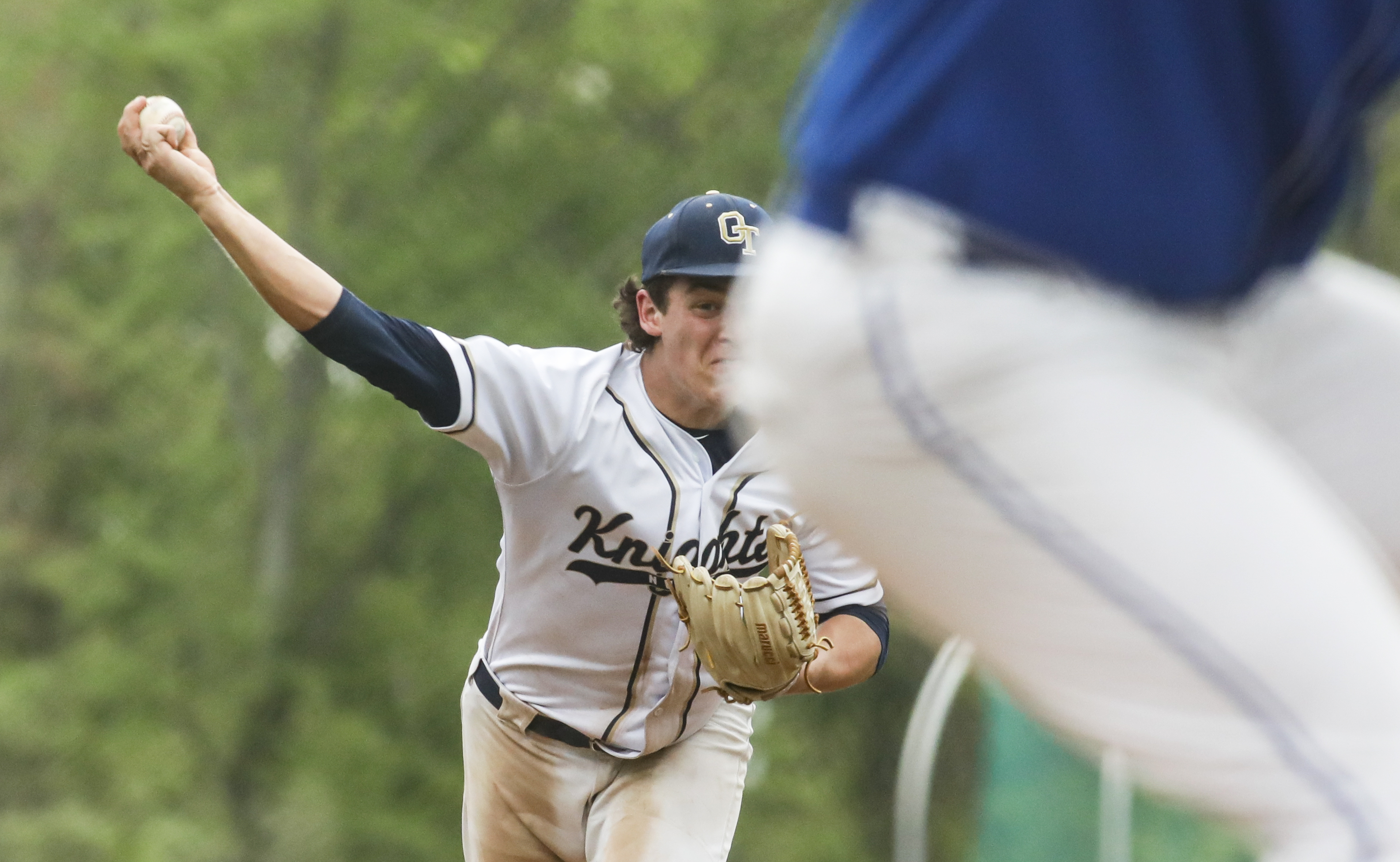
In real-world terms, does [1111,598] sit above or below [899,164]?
below

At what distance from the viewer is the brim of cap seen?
4.17m

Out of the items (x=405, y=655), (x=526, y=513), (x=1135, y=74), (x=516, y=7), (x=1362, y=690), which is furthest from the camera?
(x=405, y=655)

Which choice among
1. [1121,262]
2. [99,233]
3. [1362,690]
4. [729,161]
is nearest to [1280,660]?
[1362,690]

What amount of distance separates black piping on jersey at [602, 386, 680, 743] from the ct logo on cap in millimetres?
475

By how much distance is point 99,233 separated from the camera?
17.5m

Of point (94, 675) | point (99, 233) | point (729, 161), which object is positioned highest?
point (99, 233)

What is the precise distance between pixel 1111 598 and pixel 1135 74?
48 centimetres

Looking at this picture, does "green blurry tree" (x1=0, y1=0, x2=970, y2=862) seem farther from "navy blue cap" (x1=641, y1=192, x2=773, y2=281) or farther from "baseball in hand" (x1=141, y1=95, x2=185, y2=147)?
"baseball in hand" (x1=141, y1=95, x2=185, y2=147)

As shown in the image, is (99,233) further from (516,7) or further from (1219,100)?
(1219,100)

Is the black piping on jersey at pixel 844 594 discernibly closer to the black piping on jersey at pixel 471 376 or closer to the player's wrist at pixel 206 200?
the black piping on jersey at pixel 471 376

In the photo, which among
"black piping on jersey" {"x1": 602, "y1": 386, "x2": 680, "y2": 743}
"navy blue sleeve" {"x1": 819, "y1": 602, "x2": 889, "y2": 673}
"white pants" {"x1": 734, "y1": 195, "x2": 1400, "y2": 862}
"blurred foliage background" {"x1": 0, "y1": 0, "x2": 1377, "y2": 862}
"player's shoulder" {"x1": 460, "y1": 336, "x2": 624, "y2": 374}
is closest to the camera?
"white pants" {"x1": 734, "y1": 195, "x2": 1400, "y2": 862}

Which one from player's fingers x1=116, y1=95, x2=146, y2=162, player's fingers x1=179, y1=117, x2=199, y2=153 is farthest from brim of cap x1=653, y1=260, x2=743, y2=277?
player's fingers x1=116, y1=95, x2=146, y2=162

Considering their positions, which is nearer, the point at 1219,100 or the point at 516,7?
the point at 1219,100

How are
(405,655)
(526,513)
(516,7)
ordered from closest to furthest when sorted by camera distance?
(526,513) < (516,7) < (405,655)
